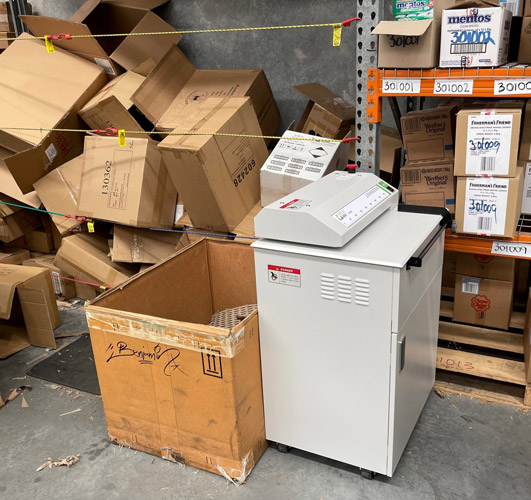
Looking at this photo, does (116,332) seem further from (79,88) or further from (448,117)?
(79,88)

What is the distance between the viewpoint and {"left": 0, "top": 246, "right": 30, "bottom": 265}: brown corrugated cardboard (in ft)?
10.9

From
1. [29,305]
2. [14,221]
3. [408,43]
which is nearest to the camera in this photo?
[408,43]

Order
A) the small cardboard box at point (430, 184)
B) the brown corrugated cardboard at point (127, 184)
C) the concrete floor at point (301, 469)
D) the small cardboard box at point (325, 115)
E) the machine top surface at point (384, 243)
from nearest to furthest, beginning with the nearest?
the machine top surface at point (384, 243), the concrete floor at point (301, 469), the small cardboard box at point (430, 184), the small cardboard box at point (325, 115), the brown corrugated cardboard at point (127, 184)

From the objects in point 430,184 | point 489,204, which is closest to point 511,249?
point 489,204

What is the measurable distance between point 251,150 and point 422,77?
0.94 metres

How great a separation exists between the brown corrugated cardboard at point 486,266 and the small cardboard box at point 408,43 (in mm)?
836

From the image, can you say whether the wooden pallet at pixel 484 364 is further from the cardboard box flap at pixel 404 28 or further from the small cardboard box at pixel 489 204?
the cardboard box flap at pixel 404 28

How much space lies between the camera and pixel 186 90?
2895mm

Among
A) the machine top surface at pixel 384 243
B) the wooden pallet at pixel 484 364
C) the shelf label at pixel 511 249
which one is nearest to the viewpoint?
the machine top surface at pixel 384 243

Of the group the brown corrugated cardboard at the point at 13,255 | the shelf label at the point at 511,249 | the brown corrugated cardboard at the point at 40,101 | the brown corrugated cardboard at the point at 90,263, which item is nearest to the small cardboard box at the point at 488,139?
the shelf label at the point at 511,249

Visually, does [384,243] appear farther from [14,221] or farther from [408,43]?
[14,221]

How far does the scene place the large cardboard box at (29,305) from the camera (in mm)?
2561

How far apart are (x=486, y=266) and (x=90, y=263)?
6.82ft

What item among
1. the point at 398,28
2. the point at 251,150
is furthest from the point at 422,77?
the point at 251,150
